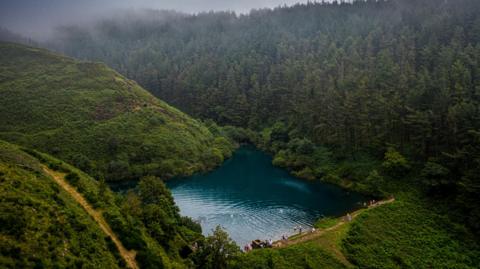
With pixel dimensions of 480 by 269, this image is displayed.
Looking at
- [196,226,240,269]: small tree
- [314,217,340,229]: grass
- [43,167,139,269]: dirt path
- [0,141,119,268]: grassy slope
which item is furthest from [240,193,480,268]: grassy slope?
[0,141,119,268]: grassy slope

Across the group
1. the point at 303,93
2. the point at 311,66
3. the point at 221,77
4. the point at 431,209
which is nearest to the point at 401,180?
the point at 431,209

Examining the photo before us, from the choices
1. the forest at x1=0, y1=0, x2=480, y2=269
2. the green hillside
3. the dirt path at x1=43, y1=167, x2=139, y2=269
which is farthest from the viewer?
the forest at x1=0, y1=0, x2=480, y2=269

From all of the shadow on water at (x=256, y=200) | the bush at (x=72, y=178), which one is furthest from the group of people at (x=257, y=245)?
the bush at (x=72, y=178)

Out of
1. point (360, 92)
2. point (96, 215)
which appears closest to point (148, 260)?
point (96, 215)

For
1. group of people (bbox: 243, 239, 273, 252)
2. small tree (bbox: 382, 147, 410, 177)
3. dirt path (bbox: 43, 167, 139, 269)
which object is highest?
dirt path (bbox: 43, 167, 139, 269)

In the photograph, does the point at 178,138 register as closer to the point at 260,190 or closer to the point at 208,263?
the point at 260,190

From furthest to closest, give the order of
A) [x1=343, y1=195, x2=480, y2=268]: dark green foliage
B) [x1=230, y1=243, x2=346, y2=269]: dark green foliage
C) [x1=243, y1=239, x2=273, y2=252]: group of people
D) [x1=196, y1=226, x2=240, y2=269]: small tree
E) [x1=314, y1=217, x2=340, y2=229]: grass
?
[x1=314, y1=217, x2=340, y2=229]: grass, [x1=243, y1=239, x2=273, y2=252]: group of people, [x1=343, y1=195, x2=480, y2=268]: dark green foliage, [x1=230, y1=243, x2=346, y2=269]: dark green foliage, [x1=196, y1=226, x2=240, y2=269]: small tree

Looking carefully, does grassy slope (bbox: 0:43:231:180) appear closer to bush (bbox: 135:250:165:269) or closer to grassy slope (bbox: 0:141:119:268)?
grassy slope (bbox: 0:141:119:268)
